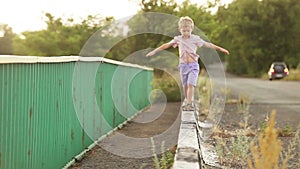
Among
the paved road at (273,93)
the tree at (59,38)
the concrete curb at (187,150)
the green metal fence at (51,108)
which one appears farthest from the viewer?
the tree at (59,38)

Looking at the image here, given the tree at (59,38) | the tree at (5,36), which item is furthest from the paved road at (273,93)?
the tree at (5,36)

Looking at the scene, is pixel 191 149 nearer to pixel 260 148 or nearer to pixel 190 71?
pixel 260 148

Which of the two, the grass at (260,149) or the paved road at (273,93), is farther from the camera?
the paved road at (273,93)

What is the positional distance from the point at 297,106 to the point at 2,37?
60.1 meters

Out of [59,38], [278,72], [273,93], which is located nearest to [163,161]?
[273,93]

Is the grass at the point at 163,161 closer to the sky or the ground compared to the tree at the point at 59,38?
closer to the ground

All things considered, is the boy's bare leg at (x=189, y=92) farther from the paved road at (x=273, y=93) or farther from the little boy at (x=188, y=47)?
the paved road at (x=273, y=93)

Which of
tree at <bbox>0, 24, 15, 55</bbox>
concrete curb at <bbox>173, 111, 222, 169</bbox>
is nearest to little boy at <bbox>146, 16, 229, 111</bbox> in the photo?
concrete curb at <bbox>173, 111, 222, 169</bbox>

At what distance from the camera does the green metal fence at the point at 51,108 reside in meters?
4.27

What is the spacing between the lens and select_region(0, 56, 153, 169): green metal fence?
14.0 feet

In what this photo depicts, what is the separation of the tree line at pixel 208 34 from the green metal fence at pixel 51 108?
14.3 meters

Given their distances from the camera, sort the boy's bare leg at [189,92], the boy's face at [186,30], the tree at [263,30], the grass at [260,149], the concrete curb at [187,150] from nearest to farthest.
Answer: the grass at [260,149] → the concrete curb at [187,150] → the boy's face at [186,30] → the boy's bare leg at [189,92] → the tree at [263,30]

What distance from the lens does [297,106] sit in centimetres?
1530

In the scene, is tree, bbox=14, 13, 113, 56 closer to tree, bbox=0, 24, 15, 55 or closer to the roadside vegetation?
the roadside vegetation
